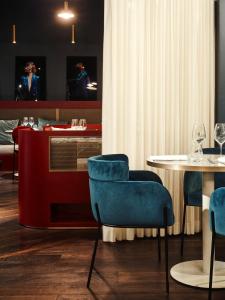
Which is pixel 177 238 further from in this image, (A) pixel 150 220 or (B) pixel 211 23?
(B) pixel 211 23

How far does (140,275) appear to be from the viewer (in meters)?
3.22

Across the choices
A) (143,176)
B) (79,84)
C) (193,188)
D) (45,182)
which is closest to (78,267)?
(143,176)

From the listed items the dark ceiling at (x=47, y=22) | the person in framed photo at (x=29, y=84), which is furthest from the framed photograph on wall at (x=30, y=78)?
the dark ceiling at (x=47, y=22)

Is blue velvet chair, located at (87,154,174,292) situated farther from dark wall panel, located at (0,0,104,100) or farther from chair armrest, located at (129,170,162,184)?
dark wall panel, located at (0,0,104,100)

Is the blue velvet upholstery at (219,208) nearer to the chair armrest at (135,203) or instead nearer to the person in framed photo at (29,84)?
the chair armrest at (135,203)

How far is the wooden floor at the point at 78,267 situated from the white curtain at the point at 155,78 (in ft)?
1.16

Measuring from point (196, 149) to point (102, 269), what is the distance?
1042 millimetres

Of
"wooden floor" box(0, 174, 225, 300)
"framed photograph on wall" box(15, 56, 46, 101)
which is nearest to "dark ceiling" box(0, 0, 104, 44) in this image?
"framed photograph on wall" box(15, 56, 46, 101)

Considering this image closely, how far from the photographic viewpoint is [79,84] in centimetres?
1041

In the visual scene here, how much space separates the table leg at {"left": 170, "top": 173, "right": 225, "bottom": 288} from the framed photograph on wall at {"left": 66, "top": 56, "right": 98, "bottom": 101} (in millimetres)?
7416

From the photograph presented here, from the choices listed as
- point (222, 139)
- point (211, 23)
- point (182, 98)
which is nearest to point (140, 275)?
point (222, 139)

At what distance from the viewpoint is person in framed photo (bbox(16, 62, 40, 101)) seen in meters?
10.3

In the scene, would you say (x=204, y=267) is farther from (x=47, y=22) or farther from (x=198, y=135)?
(x=47, y=22)

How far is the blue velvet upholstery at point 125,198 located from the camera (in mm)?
2846
